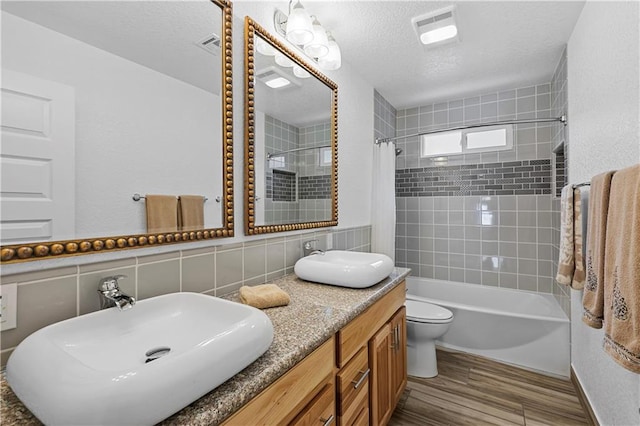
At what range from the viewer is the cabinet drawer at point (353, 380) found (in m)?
1.09

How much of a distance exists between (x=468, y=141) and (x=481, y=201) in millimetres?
656

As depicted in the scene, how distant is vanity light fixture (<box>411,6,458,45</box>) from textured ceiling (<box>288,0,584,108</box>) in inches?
1.6

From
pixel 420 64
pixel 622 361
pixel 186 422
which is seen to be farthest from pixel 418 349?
pixel 420 64

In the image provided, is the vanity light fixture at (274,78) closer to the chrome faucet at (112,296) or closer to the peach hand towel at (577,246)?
the chrome faucet at (112,296)

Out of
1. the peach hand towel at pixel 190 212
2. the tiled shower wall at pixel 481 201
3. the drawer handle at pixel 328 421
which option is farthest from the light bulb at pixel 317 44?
the tiled shower wall at pixel 481 201

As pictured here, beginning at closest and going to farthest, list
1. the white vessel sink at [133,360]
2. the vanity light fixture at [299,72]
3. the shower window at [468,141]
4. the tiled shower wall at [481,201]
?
the white vessel sink at [133,360], the vanity light fixture at [299,72], the tiled shower wall at [481,201], the shower window at [468,141]

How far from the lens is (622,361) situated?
911 millimetres

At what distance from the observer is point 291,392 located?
0.81 metres

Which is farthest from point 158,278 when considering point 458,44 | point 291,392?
point 458,44

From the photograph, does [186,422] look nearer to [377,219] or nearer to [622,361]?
[622,361]

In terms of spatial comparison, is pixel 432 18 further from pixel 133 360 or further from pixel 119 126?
pixel 133 360

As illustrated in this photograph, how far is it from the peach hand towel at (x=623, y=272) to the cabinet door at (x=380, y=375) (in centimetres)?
83

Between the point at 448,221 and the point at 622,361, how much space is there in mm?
2393

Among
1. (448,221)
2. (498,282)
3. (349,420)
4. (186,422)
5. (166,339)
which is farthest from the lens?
(448,221)
